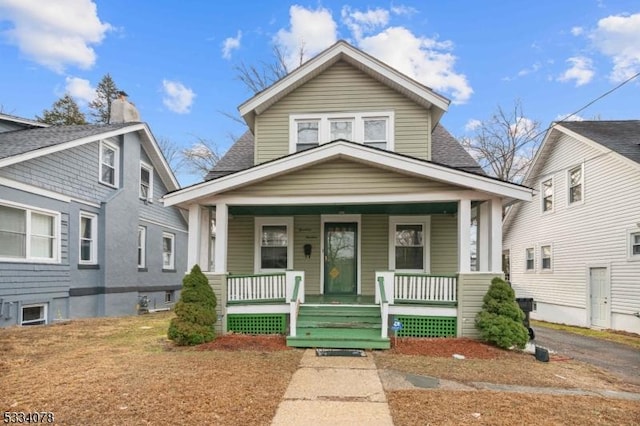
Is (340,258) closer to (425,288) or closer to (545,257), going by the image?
(425,288)

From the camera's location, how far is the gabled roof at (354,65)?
30.9 feet

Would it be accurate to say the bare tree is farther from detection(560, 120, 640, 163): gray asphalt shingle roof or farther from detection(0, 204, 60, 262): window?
detection(0, 204, 60, 262): window

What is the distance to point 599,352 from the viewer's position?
851 centimetres

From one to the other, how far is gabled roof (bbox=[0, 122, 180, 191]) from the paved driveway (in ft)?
42.2

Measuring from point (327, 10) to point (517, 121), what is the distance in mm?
15678

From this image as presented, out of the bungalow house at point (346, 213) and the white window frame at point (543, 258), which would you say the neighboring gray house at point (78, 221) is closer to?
the bungalow house at point (346, 213)

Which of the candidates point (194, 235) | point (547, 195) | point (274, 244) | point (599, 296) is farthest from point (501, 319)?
point (547, 195)

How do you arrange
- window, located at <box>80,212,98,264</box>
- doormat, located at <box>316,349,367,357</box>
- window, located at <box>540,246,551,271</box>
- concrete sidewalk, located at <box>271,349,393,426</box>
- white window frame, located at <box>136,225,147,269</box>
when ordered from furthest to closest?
window, located at <box>540,246,551,271</box> < white window frame, located at <box>136,225,147,269</box> < window, located at <box>80,212,98,264</box> < doormat, located at <box>316,349,367,357</box> < concrete sidewalk, located at <box>271,349,393,426</box>

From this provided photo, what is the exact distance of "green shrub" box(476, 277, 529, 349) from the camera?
705cm

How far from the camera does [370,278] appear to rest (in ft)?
32.6

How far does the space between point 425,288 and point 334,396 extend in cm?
384

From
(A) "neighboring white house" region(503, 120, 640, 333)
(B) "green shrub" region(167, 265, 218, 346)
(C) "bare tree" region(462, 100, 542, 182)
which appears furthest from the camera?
(C) "bare tree" region(462, 100, 542, 182)

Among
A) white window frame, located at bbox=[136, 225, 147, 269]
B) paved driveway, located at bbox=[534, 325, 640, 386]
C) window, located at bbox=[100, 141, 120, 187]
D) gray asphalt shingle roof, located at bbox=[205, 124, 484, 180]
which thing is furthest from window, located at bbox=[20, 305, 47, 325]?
paved driveway, located at bbox=[534, 325, 640, 386]

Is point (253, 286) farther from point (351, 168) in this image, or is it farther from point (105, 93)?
point (105, 93)
